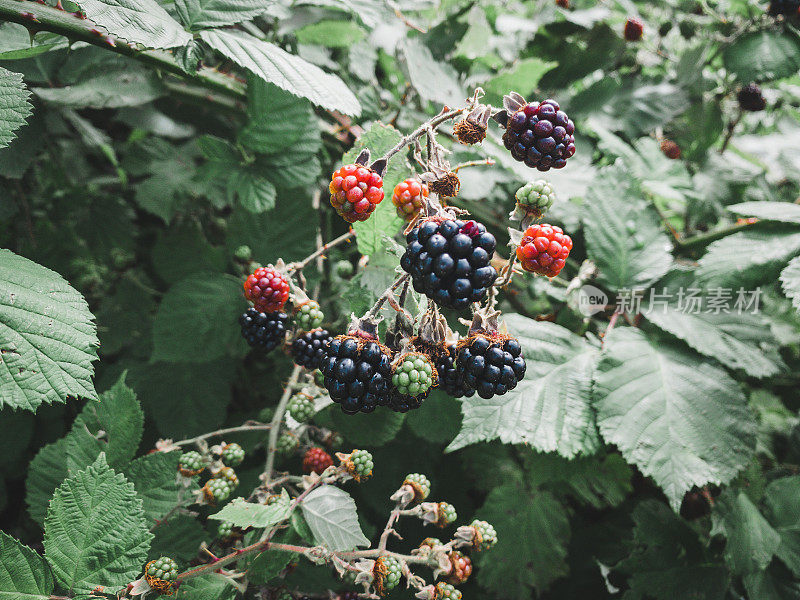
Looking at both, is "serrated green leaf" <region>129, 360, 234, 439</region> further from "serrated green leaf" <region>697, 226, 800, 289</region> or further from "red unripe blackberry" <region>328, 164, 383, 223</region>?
"serrated green leaf" <region>697, 226, 800, 289</region>

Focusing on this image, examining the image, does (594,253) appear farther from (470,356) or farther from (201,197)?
(201,197)

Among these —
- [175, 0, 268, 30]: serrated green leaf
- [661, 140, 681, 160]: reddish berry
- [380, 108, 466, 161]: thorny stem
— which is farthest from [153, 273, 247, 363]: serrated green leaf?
[661, 140, 681, 160]: reddish berry

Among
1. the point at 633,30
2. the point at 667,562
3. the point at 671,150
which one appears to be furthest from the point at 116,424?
the point at 633,30

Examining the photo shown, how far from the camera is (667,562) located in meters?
1.40

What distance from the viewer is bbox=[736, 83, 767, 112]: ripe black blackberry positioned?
1.87m

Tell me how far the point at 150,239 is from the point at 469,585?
1.75 metres

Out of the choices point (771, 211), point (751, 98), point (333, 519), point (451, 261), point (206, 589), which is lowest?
point (206, 589)

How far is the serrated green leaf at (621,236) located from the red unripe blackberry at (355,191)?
839 millimetres

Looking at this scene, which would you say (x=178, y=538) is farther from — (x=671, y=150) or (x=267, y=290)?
(x=671, y=150)

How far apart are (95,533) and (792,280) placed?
5.14 feet

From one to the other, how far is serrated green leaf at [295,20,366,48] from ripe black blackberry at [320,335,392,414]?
116 centimetres

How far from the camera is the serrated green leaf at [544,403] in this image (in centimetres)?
108

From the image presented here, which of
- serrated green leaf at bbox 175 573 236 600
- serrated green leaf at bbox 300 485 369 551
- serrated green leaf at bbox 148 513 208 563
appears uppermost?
serrated green leaf at bbox 300 485 369 551

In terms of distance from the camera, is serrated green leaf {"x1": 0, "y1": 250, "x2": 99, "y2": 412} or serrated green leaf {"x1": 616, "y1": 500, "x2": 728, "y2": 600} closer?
serrated green leaf {"x1": 0, "y1": 250, "x2": 99, "y2": 412}
